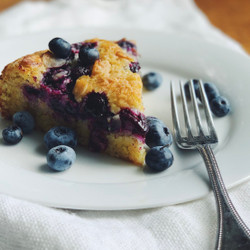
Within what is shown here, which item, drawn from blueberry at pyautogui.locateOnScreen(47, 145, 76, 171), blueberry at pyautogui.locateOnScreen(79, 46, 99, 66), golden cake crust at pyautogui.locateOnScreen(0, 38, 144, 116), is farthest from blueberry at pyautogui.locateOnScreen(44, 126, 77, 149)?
blueberry at pyautogui.locateOnScreen(79, 46, 99, 66)

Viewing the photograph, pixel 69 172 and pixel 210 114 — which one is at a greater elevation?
pixel 210 114

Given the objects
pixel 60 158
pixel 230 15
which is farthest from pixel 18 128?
pixel 230 15

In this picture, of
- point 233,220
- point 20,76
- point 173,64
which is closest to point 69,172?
point 20,76

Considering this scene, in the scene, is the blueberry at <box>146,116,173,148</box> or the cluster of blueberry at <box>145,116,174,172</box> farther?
the blueberry at <box>146,116,173,148</box>

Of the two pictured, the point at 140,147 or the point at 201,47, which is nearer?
the point at 140,147

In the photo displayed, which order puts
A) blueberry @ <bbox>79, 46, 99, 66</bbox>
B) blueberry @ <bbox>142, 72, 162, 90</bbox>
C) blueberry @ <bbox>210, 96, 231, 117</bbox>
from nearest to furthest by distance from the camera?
1. blueberry @ <bbox>79, 46, 99, 66</bbox>
2. blueberry @ <bbox>210, 96, 231, 117</bbox>
3. blueberry @ <bbox>142, 72, 162, 90</bbox>

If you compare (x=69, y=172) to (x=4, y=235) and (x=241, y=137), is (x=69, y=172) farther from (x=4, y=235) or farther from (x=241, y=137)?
(x=241, y=137)

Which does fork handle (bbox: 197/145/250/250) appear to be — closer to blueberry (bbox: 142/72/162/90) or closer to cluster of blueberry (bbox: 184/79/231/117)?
cluster of blueberry (bbox: 184/79/231/117)
